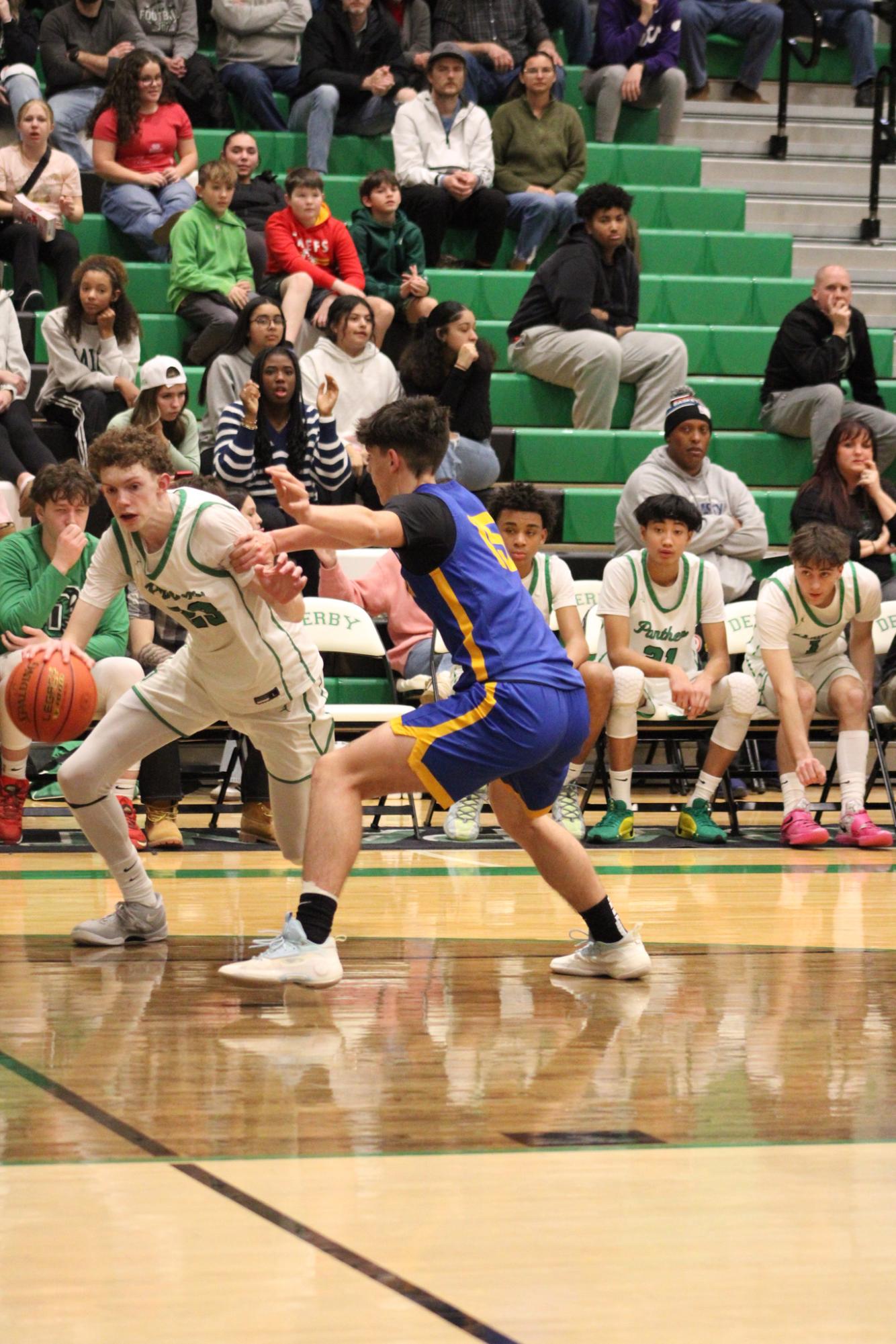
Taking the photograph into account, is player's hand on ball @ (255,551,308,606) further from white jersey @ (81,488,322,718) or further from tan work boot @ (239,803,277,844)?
tan work boot @ (239,803,277,844)

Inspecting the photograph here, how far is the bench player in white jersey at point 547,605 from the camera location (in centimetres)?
674

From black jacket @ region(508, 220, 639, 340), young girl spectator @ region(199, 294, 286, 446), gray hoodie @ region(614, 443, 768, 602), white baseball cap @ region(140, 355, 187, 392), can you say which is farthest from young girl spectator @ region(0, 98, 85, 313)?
gray hoodie @ region(614, 443, 768, 602)

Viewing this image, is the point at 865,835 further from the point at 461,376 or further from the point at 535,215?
the point at 535,215

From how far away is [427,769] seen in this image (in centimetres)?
397

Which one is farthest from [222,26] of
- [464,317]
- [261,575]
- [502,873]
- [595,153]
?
[261,575]

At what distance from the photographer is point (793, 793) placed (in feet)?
23.0

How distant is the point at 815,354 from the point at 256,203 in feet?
10.3

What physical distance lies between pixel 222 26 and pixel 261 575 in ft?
24.3

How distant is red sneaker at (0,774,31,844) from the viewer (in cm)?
654

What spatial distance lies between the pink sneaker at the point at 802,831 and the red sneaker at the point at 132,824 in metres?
2.47

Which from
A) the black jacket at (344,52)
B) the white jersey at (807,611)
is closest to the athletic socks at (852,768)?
the white jersey at (807,611)

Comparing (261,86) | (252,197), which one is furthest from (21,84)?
(261,86)

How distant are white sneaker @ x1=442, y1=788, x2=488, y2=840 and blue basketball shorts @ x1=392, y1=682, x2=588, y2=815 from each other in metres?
2.85

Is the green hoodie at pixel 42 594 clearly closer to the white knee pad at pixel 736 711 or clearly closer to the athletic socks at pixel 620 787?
the athletic socks at pixel 620 787
